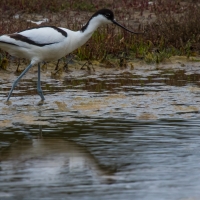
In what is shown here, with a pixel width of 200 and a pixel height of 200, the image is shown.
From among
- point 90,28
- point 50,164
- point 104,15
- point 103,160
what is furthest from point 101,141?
point 104,15

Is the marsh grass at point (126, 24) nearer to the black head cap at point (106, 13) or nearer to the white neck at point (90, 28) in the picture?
the black head cap at point (106, 13)

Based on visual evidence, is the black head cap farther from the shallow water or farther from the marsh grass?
the marsh grass

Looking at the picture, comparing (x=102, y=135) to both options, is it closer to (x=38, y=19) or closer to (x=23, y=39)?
(x=23, y=39)

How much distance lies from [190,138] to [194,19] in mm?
7049

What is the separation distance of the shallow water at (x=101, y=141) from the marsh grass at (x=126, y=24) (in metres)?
2.08

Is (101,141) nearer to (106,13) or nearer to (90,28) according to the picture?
(90,28)

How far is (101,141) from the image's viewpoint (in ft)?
20.8

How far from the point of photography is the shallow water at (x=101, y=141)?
4.86 metres

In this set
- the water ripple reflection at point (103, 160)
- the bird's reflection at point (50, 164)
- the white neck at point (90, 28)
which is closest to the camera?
the water ripple reflection at point (103, 160)

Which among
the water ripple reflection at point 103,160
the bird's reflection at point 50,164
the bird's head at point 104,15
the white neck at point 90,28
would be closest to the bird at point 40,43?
the white neck at point 90,28

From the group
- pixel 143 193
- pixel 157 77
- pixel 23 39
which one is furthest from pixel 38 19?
pixel 143 193

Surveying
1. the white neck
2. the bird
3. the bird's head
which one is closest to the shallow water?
the bird

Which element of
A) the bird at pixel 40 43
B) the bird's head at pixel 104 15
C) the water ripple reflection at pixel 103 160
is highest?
the bird's head at pixel 104 15

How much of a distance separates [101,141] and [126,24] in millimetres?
8774
